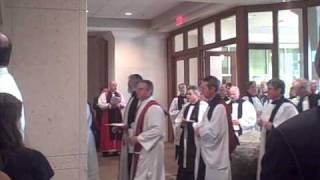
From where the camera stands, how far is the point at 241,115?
23.5 feet

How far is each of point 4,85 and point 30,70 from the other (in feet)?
5.08

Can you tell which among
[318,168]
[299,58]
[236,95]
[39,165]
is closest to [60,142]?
[39,165]

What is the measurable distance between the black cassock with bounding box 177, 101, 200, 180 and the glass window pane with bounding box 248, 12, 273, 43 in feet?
11.4

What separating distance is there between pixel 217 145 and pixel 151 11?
6.74 meters

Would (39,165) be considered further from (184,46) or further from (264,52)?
(184,46)

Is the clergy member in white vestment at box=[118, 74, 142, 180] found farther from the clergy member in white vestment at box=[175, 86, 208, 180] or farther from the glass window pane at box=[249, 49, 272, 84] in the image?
the glass window pane at box=[249, 49, 272, 84]

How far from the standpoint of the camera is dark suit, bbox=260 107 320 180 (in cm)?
99

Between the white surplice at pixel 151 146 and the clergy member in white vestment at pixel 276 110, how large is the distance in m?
1.12

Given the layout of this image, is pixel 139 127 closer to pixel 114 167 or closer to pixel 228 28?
pixel 114 167

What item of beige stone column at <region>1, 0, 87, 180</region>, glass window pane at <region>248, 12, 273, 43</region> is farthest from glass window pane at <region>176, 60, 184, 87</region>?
beige stone column at <region>1, 0, 87, 180</region>

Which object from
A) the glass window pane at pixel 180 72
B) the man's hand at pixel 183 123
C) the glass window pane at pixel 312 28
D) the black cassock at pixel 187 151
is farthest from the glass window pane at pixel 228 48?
the man's hand at pixel 183 123

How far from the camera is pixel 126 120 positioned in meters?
5.53

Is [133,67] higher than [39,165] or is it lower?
higher

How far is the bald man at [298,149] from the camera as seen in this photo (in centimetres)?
99
